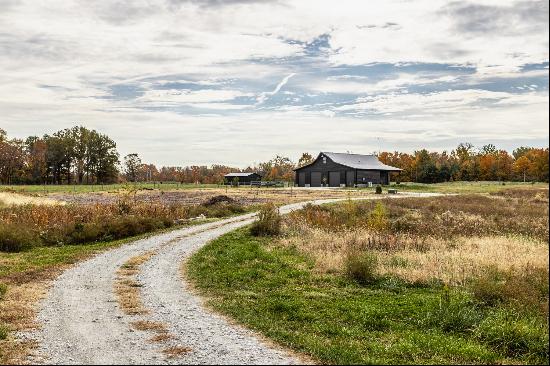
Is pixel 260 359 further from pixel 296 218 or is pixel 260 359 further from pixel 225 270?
pixel 296 218

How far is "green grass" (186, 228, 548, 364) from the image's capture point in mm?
9328

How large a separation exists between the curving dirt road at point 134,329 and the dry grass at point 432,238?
220 inches

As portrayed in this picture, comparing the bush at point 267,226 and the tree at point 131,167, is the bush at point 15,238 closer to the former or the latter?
the bush at point 267,226

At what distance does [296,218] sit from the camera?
3228 centimetres

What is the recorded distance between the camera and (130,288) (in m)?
14.5

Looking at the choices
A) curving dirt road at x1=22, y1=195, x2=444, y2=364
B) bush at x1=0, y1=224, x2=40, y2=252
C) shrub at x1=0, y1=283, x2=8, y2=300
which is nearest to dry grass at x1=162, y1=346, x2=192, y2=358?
curving dirt road at x1=22, y1=195, x2=444, y2=364

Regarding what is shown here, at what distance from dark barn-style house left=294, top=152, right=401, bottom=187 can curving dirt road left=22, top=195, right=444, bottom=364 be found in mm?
65393

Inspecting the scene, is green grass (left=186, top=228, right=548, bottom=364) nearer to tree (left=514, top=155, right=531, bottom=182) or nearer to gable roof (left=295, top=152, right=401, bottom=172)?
tree (left=514, top=155, right=531, bottom=182)

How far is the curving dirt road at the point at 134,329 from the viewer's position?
870cm

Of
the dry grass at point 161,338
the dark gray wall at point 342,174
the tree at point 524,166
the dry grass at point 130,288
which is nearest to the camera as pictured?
the dry grass at point 161,338

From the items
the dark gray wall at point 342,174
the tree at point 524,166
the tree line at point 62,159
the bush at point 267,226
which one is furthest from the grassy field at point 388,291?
the tree line at point 62,159

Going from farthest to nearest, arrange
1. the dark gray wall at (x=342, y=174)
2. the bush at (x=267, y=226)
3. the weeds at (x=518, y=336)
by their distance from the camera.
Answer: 1. the dark gray wall at (x=342, y=174)
2. the bush at (x=267, y=226)
3. the weeds at (x=518, y=336)

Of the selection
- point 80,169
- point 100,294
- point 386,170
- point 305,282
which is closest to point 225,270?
point 305,282

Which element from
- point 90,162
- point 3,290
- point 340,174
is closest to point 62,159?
point 90,162
